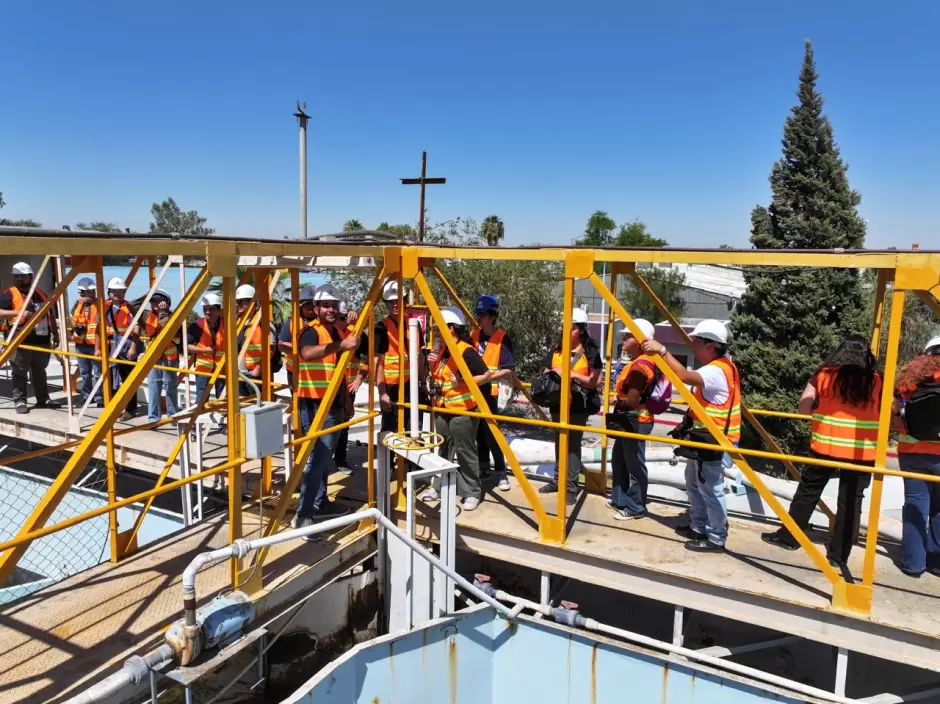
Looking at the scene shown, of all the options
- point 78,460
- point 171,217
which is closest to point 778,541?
point 78,460

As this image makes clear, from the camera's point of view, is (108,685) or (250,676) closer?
(108,685)

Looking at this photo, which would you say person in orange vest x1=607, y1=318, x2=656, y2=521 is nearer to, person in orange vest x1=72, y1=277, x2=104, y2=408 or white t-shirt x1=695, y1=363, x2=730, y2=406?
white t-shirt x1=695, y1=363, x2=730, y2=406

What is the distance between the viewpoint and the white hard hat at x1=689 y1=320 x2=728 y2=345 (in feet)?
15.6

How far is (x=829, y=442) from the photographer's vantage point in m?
4.58

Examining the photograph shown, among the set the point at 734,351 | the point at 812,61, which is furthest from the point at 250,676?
the point at 812,61

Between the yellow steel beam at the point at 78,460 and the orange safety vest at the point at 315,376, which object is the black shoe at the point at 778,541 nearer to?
the orange safety vest at the point at 315,376

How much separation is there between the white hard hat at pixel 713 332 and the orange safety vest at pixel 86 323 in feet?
24.9

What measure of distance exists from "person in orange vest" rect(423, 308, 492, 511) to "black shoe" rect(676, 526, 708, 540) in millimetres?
1721

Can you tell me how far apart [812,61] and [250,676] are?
29.1 m

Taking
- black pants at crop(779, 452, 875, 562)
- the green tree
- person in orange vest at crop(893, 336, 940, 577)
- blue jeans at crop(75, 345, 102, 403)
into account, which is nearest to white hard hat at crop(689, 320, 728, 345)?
black pants at crop(779, 452, 875, 562)

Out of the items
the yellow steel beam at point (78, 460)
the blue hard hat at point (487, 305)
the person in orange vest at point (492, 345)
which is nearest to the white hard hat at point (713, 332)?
the person in orange vest at point (492, 345)

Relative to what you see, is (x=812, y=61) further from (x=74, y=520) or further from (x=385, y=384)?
(x=74, y=520)

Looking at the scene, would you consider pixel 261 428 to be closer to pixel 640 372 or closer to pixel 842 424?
pixel 640 372

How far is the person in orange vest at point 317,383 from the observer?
5.22 m
